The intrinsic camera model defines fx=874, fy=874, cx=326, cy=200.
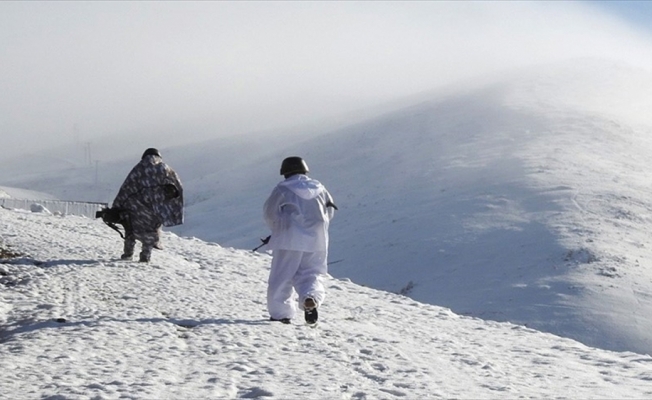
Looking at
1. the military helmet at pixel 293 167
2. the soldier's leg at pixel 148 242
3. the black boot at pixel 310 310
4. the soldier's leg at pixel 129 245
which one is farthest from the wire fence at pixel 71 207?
the black boot at pixel 310 310

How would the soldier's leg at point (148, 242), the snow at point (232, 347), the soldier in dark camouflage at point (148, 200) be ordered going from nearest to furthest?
the snow at point (232, 347) < the soldier in dark camouflage at point (148, 200) < the soldier's leg at point (148, 242)

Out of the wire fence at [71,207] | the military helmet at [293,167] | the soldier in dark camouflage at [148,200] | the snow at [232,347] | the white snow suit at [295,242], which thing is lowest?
the snow at [232,347]

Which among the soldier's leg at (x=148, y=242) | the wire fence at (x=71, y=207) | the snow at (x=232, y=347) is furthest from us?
the wire fence at (x=71, y=207)

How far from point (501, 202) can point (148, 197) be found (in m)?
29.5

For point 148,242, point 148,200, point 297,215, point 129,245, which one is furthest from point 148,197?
point 297,215

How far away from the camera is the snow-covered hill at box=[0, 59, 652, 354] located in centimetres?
2541

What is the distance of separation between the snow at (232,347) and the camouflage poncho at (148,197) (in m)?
0.68

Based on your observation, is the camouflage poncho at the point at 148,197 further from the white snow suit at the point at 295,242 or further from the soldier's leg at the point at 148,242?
the white snow suit at the point at 295,242

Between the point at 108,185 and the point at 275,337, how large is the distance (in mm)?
104736

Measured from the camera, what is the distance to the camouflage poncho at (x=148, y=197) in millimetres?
12281

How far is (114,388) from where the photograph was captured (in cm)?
614

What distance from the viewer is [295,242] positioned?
30.9 feet

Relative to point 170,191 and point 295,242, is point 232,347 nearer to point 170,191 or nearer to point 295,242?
Result: point 295,242

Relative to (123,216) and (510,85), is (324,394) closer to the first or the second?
(123,216)
